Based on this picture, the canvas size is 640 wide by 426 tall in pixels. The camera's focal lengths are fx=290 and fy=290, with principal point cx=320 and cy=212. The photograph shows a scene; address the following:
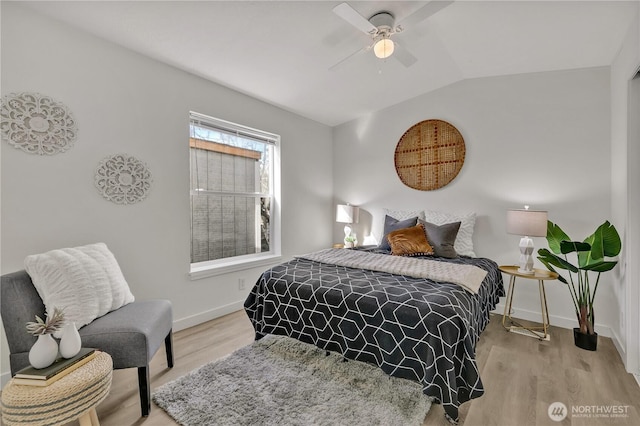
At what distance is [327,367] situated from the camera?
2117 millimetres

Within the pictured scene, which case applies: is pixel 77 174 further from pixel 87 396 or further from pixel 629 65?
pixel 629 65

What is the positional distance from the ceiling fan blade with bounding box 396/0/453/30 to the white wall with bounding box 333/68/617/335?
6.00 ft

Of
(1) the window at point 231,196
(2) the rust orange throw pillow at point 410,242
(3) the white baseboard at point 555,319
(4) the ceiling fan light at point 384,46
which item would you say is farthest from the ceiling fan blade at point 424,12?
(3) the white baseboard at point 555,319

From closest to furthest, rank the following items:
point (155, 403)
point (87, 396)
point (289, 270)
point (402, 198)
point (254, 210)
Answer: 1. point (87, 396)
2. point (155, 403)
3. point (289, 270)
4. point (254, 210)
5. point (402, 198)

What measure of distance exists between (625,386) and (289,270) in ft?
8.00

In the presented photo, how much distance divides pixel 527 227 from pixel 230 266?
297 cm

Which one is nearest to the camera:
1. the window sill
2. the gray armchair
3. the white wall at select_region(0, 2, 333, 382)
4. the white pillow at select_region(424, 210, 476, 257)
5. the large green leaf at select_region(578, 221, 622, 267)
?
the gray armchair

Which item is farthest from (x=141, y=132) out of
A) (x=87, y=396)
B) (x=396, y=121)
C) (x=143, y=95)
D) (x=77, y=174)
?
(x=396, y=121)

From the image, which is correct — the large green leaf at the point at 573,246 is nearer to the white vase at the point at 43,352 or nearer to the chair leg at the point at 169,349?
the chair leg at the point at 169,349

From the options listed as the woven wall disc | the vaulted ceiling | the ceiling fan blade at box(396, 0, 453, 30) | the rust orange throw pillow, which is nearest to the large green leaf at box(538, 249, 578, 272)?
the rust orange throw pillow

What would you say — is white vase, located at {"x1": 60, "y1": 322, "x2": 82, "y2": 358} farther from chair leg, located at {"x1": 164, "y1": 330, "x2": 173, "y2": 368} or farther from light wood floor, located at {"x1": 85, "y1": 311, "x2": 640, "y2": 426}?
chair leg, located at {"x1": 164, "y1": 330, "x2": 173, "y2": 368}

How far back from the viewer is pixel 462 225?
3283 millimetres

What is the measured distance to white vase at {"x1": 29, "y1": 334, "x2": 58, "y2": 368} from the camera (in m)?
1.30

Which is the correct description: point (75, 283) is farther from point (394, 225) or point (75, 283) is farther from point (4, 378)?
point (394, 225)
